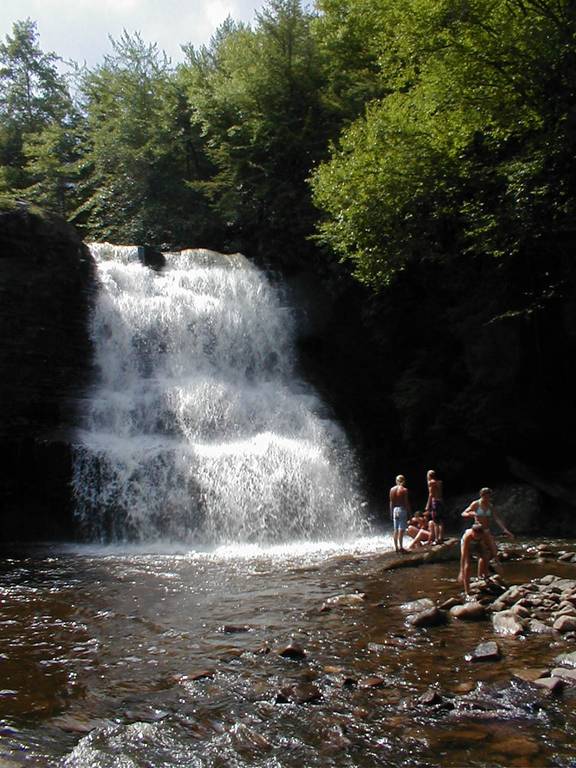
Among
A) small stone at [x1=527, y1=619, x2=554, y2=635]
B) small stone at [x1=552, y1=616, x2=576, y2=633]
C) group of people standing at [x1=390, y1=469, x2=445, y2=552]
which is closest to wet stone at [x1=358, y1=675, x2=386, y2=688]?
small stone at [x1=527, y1=619, x2=554, y2=635]

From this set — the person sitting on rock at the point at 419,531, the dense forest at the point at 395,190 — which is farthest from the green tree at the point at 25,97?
the person sitting on rock at the point at 419,531

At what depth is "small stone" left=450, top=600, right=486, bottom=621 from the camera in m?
8.01

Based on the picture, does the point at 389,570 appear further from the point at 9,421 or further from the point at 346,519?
the point at 9,421

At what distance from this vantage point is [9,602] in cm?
938

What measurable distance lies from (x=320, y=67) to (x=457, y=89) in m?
12.4

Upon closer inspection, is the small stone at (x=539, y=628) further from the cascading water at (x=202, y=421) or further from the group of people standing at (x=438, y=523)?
the cascading water at (x=202, y=421)

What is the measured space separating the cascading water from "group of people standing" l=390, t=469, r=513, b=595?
7.79ft

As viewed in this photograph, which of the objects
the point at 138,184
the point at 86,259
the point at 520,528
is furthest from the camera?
the point at 138,184

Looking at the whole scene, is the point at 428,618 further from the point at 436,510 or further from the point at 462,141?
the point at 462,141

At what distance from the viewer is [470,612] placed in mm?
8031

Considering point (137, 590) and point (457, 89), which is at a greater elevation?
point (457, 89)

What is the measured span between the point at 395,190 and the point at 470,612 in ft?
38.0

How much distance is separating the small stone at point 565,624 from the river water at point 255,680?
0.32 m

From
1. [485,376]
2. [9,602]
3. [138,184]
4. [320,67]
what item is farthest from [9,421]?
[320,67]
